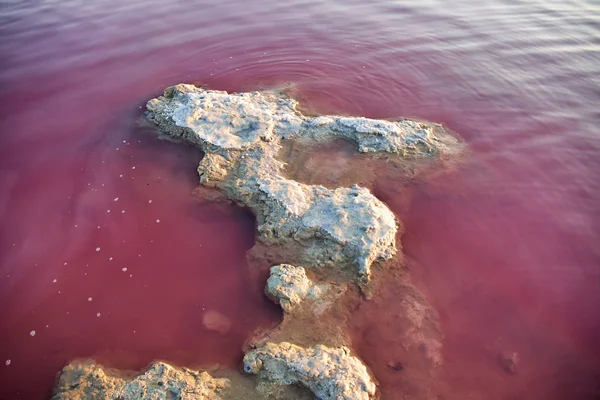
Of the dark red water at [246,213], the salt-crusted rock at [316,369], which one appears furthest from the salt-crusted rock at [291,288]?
the salt-crusted rock at [316,369]

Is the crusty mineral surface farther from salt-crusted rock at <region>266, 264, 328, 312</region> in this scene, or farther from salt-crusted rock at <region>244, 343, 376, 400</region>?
salt-crusted rock at <region>244, 343, 376, 400</region>

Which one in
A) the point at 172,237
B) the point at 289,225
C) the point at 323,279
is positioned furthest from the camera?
the point at 172,237

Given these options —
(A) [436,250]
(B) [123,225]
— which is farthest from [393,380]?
(B) [123,225]

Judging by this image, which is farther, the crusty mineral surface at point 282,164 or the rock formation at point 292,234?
the crusty mineral surface at point 282,164

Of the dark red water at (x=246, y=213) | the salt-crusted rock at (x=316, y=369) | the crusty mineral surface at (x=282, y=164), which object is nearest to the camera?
the salt-crusted rock at (x=316, y=369)

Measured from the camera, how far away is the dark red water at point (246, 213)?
2.73 meters

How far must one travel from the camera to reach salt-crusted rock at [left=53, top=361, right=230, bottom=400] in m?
2.33

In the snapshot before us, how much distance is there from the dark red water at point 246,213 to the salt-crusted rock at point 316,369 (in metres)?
0.23

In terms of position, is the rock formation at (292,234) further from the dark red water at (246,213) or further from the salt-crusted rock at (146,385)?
the dark red water at (246,213)

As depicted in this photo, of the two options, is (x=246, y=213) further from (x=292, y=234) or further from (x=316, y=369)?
(x=316, y=369)

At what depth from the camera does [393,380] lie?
248cm

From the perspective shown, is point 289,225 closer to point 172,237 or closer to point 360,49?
point 172,237

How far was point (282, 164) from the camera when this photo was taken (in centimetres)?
358

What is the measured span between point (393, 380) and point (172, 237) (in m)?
1.95
